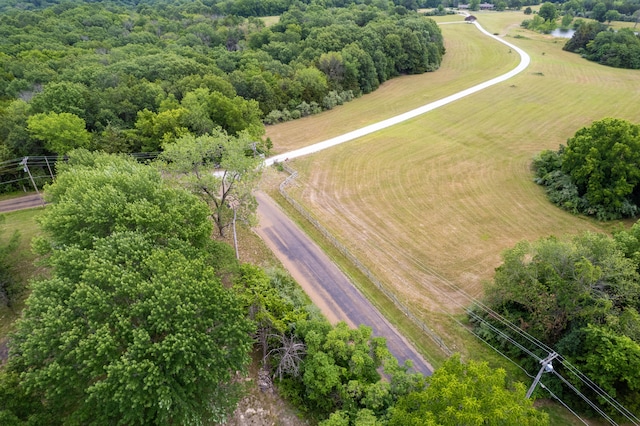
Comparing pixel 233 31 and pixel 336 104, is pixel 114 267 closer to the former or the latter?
pixel 336 104

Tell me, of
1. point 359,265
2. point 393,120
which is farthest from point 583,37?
point 359,265

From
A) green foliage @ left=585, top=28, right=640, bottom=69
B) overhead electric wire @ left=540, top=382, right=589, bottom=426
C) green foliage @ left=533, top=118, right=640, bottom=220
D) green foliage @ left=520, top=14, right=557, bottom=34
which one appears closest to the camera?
overhead electric wire @ left=540, top=382, right=589, bottom=426

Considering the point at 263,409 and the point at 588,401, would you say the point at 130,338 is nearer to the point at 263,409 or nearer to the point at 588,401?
the point at 263,409

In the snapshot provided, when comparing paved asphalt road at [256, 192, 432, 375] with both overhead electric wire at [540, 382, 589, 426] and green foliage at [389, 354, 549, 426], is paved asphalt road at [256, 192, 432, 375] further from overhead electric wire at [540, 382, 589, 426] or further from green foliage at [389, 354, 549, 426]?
green foliage at [389, 354, 549, 426]

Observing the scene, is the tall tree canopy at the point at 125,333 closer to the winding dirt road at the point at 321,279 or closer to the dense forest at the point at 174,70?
the winding dirt road at the point at 321,279

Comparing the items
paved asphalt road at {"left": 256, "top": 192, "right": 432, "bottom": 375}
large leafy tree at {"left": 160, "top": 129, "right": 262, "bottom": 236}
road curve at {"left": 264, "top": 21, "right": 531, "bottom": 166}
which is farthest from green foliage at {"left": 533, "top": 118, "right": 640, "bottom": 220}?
large leafy tree at {"left": 160, "top": 129, "right": 262, "bottom": 236}
